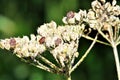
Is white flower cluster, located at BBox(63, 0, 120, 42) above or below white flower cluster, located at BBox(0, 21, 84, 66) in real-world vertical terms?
above

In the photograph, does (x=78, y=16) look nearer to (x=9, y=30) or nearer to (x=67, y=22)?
(x=67, y=22)

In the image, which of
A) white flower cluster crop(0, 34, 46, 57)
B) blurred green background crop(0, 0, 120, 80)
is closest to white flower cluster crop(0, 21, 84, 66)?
white flower cluster crop(0, 34, 46, 57)

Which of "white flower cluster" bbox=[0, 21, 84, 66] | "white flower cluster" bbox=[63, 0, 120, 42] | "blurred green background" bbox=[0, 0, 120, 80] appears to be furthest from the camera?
"blurred green background" bbox=[0, 0, 120, 80]

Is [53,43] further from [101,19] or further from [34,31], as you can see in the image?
[34,31]

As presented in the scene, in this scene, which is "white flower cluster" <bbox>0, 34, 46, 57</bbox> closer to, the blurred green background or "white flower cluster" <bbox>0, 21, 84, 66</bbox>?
"white flower cluster" <bbox>0, 21, 84, 66</bbox>

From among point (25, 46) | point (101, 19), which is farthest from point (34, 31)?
point (25, 46)

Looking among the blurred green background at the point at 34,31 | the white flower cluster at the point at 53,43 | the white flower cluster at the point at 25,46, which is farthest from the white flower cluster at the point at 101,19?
the blurred green background at the point at 34,31

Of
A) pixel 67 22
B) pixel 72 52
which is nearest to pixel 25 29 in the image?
pixel 67 22
